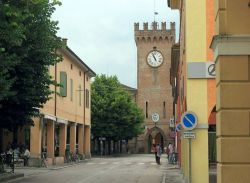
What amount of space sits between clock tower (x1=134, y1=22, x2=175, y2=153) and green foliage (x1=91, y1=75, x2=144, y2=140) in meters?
13.6

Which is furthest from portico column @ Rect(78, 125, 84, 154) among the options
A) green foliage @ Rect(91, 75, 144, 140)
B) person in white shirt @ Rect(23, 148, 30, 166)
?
person in white shirt @ Rect(23, 148, 30, 166)

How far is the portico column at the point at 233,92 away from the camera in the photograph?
9414 millimetres

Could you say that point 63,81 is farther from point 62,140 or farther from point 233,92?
point 233,92

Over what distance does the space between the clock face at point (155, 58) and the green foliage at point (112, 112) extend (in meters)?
14.2

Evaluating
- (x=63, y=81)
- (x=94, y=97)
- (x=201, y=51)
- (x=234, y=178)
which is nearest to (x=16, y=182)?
(x=201, y=51)

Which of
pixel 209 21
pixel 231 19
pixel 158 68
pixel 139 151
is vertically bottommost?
pixel 139 151

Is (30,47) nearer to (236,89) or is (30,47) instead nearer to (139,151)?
(236,89)

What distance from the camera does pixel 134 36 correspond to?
100000 mm

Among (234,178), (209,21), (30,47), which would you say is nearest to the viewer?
(234,178)

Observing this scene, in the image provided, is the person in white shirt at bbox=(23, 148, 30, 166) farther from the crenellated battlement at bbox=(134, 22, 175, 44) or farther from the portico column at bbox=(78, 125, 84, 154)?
the crenellated battlement at bbox=(134, 22, 175, 44)

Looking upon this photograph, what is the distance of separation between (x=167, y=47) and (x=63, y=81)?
5216 cm

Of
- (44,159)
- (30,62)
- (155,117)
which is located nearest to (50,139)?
(44,159)

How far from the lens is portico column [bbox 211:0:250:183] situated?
9.41 metres

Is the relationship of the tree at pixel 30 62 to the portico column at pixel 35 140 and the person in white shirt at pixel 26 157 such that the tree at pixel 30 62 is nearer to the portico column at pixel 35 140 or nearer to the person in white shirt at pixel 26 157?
the person in white shirt at pixel 26 157
